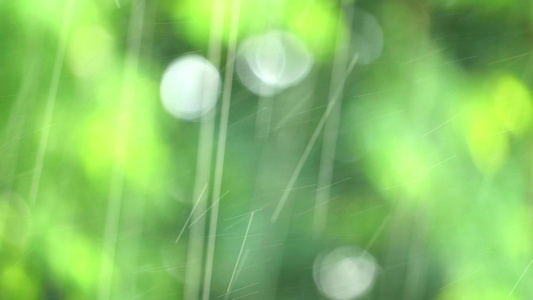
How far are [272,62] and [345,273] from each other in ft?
1.33

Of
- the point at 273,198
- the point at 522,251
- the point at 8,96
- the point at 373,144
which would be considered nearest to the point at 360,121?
the point at 373,144

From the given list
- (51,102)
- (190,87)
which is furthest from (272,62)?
(51,102)

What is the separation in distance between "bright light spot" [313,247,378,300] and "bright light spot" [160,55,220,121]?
34 centimetres

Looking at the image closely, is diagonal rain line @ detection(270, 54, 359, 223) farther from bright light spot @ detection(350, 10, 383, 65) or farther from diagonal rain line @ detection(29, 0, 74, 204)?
diagonal rain line @ detection(29, 0, 74, 204)

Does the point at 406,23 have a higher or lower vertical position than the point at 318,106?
higher

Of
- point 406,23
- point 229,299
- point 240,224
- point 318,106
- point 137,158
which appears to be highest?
point 406,23

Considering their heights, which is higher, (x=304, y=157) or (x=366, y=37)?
(x=366, y=37)

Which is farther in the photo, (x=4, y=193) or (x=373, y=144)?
(x=4, y=193)

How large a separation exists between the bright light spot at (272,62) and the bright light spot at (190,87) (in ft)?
0.18

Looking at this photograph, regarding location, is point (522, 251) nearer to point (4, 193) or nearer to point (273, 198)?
point (273, 198)

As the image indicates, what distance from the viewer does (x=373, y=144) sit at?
130 cm

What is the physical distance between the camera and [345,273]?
56.8 inches

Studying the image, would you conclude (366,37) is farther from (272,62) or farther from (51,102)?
(51,102)

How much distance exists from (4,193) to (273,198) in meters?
0.50
